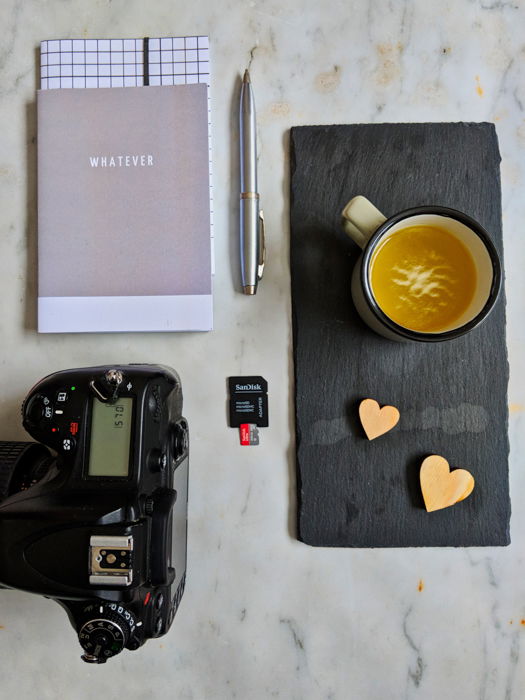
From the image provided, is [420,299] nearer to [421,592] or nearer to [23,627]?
[421,592]

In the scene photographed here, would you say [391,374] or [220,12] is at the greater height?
[220,12]

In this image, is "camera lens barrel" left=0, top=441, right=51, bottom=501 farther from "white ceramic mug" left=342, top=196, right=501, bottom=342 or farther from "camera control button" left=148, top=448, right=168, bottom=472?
"white ceramic mug" left=342, top=196, right=501, bottom=342

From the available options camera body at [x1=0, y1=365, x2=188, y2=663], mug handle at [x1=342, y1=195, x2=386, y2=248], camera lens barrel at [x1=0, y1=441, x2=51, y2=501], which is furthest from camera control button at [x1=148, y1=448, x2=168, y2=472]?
mug handle at [x1=342, y1=195, x2=386, y2=248]

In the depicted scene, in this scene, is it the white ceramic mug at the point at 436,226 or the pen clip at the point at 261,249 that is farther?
the pen clip at the point at 261,249

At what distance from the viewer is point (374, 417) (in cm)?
53

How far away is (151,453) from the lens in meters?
0.43

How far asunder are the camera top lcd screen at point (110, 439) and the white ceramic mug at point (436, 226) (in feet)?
0.70

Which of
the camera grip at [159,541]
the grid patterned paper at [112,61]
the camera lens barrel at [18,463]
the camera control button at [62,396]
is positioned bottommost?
the camera grip at [159,541]

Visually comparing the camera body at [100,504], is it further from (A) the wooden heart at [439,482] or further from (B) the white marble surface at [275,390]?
(A) the wooden heart at [439,482]

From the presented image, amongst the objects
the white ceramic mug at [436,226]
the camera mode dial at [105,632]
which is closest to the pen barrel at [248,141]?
the white ceramic mug at [436,226]

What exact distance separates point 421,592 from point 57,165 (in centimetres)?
56

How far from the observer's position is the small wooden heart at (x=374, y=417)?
0.53 metres

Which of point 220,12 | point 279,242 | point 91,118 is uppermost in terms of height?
point 220,12

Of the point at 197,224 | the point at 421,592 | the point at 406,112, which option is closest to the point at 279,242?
the point at 197,224
